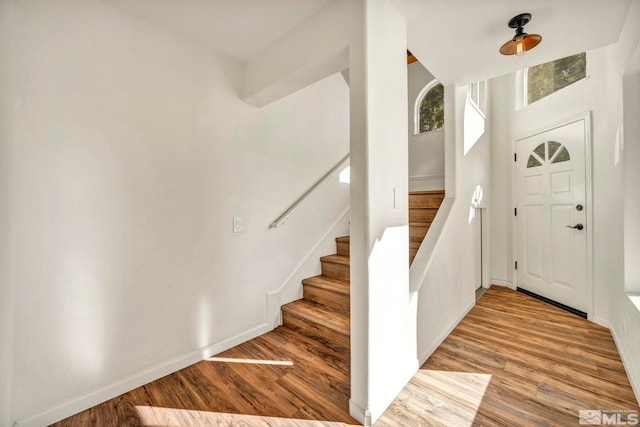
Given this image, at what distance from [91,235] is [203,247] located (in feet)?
2.23

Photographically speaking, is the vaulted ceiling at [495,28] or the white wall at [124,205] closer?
the white wall at [124,205]

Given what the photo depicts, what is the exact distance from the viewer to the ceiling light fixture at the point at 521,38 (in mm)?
1687

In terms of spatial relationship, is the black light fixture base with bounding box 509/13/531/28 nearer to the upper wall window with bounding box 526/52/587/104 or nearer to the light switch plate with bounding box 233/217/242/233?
the upper wall window with bounding box 526/52/587/104

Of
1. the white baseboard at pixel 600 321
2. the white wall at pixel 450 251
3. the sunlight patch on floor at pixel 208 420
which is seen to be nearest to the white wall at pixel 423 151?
the white wall at pixel 450 251

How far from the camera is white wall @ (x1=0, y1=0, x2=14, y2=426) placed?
128 cm

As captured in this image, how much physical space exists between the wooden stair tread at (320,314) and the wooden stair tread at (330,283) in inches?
7.3

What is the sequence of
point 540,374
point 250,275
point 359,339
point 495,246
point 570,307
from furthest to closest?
point 495,246, point 570,307, point 250,275, point 540,374, point 359,339

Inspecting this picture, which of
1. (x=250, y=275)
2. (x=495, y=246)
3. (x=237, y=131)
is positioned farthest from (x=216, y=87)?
(x=495, y=246)

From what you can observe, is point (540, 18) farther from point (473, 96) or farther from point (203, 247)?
point (203, 247)

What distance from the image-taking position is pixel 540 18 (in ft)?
5.62

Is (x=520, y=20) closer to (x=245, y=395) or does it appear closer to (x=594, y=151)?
(x=594, y=151)

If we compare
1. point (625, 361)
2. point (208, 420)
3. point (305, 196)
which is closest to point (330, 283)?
point (305, 196)

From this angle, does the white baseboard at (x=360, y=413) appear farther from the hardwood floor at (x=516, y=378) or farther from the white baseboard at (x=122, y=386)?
the white baseboard at (x=122, y=386)

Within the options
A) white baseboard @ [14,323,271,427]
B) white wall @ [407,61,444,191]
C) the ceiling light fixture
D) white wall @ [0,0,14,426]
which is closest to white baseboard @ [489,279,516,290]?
white wall @ [407,61,444,191]
